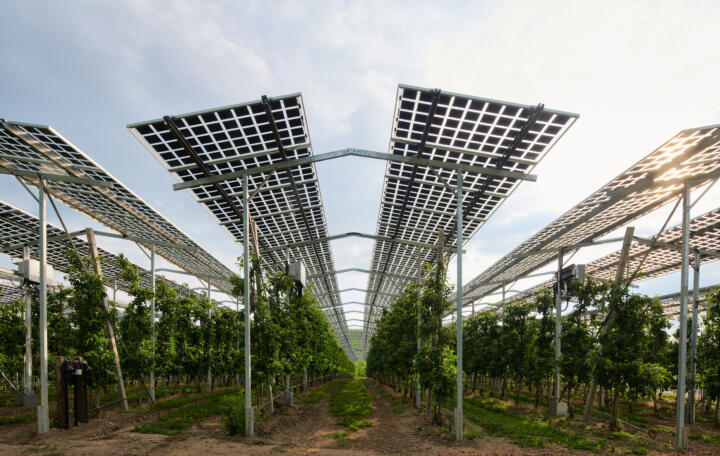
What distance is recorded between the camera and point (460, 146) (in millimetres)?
16453

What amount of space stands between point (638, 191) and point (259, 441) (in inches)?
681

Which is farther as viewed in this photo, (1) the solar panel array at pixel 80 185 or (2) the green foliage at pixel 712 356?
(2) the green foliage at pixel 712 356

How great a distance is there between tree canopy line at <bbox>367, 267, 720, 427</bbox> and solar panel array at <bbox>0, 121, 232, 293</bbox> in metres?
14.1

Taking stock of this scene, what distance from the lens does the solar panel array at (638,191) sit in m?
13.7

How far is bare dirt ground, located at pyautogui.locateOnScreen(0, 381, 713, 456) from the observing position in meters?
13.2

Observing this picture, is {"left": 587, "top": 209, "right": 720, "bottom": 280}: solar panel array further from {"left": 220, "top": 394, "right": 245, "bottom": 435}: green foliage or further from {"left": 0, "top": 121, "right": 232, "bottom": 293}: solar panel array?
{"left": 0, "top": 121, "right": 232, "bottom": 293}: solar panel array

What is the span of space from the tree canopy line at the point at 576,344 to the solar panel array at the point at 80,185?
14.1 metres

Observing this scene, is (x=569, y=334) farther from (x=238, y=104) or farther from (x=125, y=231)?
(x=125, y=231)

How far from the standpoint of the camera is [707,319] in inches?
834

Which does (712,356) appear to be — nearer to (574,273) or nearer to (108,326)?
(574,273)

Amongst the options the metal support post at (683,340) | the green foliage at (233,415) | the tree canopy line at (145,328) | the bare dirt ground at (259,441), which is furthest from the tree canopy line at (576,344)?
the green foliage at (233,415)

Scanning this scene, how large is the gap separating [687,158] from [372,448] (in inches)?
570

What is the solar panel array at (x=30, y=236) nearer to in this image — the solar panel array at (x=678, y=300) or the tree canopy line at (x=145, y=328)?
the tree canopy line at (x=145, y=328)

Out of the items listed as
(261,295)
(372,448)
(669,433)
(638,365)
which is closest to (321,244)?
(261,295)
